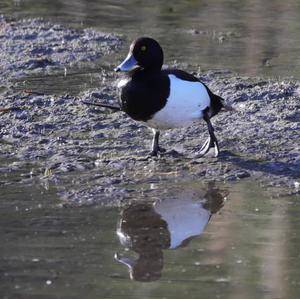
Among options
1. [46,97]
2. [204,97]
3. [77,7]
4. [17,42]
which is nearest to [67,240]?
[204,97]

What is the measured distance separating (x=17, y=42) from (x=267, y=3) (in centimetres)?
416

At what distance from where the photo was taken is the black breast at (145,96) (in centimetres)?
758

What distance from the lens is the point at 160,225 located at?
6.33 m

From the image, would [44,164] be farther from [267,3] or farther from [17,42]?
[267,3]

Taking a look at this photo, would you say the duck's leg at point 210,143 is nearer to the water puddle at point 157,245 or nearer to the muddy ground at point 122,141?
the muddy ground at point 122,141

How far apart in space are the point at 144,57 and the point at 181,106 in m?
0.46

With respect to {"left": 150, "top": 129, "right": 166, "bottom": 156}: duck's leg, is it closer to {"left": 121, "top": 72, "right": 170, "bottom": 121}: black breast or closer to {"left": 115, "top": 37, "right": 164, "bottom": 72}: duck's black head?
{"left": 121, "top": 72, "right": 170, "bottom": 121}: black breast

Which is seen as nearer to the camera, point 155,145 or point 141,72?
point 141,72

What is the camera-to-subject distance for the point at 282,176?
286 inches

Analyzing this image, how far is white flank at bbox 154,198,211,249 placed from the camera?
6145mm

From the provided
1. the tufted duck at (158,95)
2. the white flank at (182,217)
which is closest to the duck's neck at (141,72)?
the tufted duck at (158,95)

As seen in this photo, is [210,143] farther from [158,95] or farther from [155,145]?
[158,95]

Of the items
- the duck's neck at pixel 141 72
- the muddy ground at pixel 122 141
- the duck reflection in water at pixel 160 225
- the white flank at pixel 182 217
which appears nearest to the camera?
the duck reflection in water at pixel 160 225

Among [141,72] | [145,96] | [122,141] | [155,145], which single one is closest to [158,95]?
[145,96]
